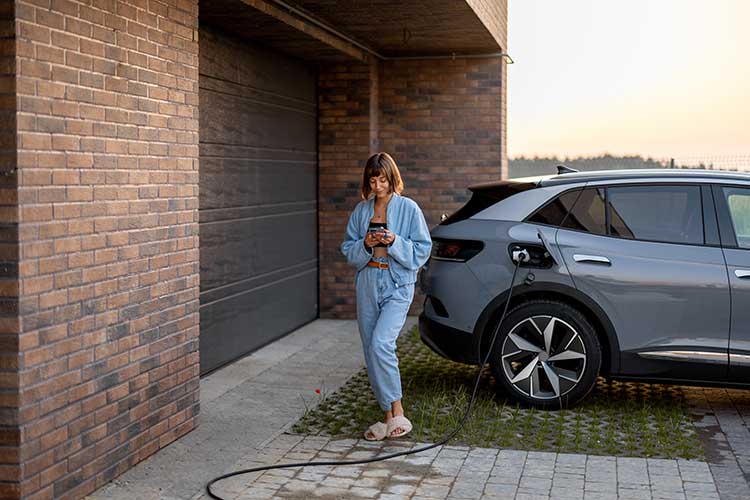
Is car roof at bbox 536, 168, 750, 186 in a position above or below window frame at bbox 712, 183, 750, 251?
above

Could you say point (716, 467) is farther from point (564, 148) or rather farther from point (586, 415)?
point (564, 148)

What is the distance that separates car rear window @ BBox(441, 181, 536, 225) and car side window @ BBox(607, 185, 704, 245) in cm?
66

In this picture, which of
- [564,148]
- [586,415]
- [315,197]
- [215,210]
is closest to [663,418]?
[586,415]

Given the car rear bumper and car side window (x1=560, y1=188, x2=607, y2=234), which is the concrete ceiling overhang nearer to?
car side window (x1=560, y1=188, x2=607, y2=234)

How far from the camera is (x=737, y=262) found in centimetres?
767

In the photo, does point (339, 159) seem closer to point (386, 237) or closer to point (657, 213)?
point (657, 213)

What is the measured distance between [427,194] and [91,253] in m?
8.36

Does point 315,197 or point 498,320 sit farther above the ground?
point 315,197

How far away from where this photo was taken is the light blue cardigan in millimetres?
7008

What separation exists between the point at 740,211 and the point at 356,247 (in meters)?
2.85

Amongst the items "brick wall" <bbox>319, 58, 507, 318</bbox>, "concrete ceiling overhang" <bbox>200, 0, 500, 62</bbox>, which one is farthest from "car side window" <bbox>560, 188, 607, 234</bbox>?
"brick wall" <bbox>319, 58, 507, 318</bbox>

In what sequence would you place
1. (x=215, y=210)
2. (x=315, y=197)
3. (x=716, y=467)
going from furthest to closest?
(x=315, y=197) → (x=215, y=210) → (x=716, y=467)

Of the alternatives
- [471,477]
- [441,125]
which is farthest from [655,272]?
[441,125]

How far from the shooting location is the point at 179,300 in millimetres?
6938
